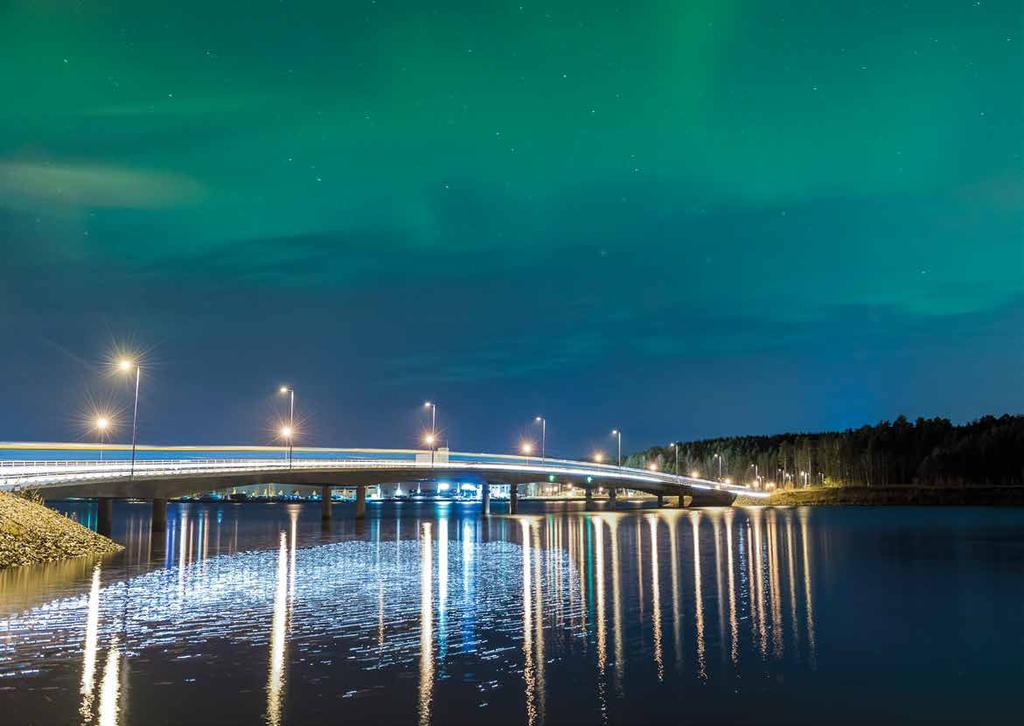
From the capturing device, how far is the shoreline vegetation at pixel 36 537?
154 ft

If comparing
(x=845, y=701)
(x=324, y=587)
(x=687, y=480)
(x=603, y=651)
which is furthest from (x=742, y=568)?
(x=687, y=480)

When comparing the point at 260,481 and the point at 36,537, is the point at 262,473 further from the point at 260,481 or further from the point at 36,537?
the point at 36,537

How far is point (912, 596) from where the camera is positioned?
38.2m

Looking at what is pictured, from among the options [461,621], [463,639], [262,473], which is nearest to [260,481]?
[262,473]

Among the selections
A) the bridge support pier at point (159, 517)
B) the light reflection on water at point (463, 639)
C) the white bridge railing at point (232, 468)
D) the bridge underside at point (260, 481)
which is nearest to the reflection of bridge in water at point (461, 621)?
the light reflection on water at point (463, 639)

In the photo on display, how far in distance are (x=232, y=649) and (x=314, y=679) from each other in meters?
4.73

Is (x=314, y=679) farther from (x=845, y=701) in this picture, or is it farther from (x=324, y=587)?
(x=324, y=587)

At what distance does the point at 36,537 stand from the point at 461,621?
107 ft

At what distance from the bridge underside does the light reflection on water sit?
2093cm

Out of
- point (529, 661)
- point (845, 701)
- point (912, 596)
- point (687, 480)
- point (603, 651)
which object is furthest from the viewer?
point (687, 480)

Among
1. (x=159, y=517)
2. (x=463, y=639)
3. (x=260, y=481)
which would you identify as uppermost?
(x=260, y=481)

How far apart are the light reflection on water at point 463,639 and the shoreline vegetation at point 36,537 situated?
269 cm

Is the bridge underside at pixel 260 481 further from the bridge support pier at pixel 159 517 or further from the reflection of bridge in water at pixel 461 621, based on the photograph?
the reflection of bridge in water at pixel 461 621

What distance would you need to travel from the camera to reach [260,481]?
9562 centimetres
